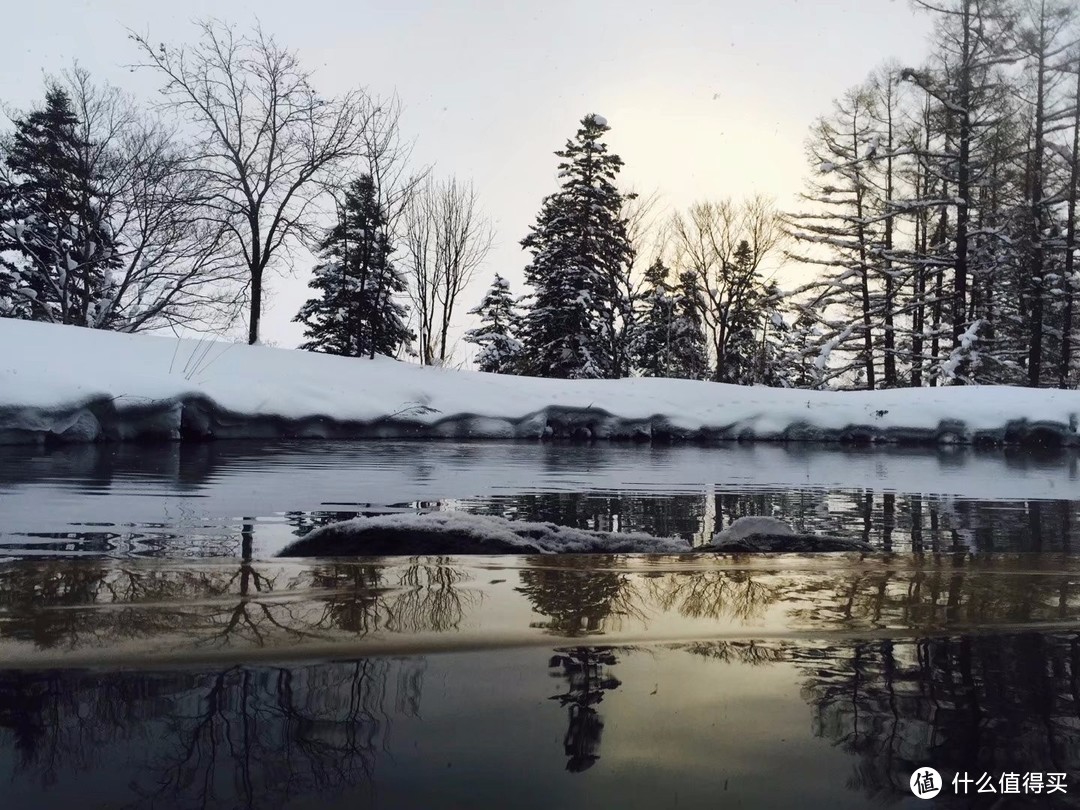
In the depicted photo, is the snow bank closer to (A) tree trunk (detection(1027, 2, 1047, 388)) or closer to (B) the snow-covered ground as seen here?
(B) the snow-covered ground

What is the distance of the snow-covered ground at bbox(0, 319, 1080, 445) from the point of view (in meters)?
12.9

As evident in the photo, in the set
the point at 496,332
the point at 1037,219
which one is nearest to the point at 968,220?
the point at 1037,219

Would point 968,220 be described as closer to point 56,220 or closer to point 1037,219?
point 1037,219

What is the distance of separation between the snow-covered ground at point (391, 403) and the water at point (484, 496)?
1272 millimetres

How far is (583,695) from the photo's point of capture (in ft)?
6.05

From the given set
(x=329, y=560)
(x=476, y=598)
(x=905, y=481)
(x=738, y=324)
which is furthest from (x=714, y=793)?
(x=738, y=324)

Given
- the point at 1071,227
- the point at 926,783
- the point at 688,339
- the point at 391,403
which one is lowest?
the point at 926,783

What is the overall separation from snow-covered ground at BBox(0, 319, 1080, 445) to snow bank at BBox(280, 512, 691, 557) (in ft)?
34.1

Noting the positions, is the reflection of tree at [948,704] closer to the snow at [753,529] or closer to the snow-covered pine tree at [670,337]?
the snow at [753,529]

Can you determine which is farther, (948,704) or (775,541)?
(775,541)

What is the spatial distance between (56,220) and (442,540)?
31950 mm

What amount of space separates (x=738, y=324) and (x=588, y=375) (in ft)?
33.7

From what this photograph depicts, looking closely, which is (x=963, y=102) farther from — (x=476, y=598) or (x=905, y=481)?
(x=476, y=598)

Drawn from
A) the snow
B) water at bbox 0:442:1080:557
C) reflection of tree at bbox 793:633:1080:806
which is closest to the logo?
reflection of tree at bbox 793:633:1080:806
